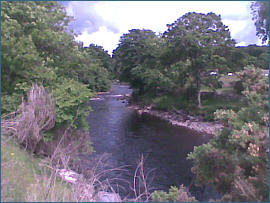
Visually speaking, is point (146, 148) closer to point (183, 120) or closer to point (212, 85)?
point (183, 120)

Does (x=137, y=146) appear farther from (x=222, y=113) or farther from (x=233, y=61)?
(x=233, y=61)

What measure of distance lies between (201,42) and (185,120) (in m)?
7.07

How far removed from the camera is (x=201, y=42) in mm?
29562

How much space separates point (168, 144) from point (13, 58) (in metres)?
11.7

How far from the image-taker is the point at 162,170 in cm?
1593

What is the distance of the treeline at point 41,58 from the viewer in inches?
476

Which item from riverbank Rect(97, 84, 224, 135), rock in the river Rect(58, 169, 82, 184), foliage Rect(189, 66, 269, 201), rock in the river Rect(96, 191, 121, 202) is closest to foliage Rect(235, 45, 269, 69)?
riverbank Rect(97, 84, 224, 135)

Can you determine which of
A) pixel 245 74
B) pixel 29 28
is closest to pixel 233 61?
pixel 29 28

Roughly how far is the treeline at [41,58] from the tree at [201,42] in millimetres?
16258

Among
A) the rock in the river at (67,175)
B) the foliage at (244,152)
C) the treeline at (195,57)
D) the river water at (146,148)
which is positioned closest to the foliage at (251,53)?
the treeline at (195,57)

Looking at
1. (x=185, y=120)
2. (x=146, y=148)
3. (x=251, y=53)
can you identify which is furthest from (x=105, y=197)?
(x=251, y=53)

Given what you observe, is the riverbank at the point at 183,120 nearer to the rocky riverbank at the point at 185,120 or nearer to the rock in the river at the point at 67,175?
the rocky riverbank at the point at 185,120

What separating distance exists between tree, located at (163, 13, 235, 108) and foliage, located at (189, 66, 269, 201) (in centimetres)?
2187

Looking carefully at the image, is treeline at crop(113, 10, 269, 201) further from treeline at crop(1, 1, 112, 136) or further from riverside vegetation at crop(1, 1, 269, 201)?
treeline at crop(1, 1, 112, 136)
